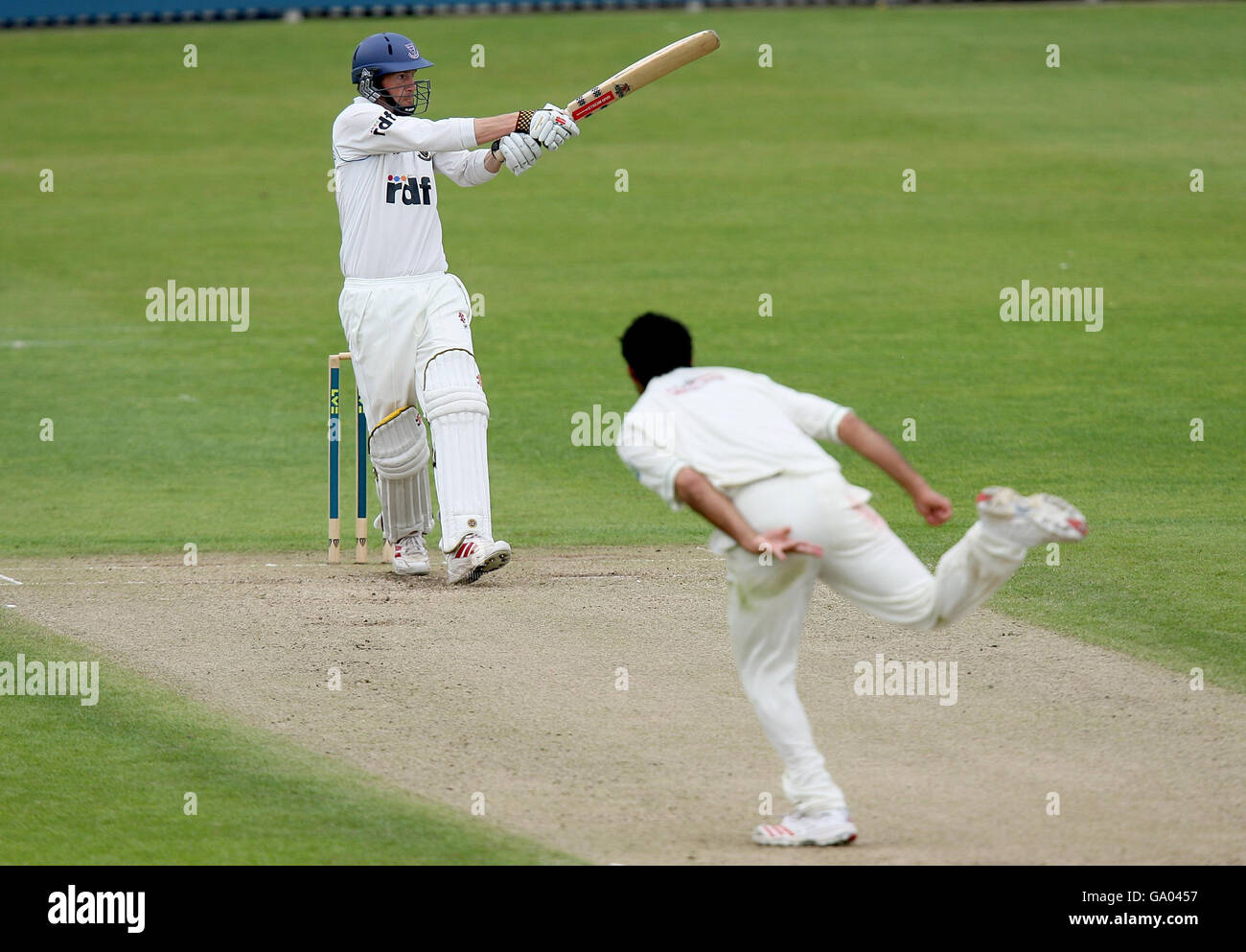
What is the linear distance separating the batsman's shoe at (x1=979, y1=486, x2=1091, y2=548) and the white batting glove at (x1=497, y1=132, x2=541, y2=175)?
15.0 feet

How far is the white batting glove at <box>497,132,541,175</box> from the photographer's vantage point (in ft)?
32.3

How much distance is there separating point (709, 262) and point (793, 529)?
49.2 ft

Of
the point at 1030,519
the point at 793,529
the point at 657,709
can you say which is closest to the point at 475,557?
the point at 657,709

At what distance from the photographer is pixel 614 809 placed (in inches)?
264

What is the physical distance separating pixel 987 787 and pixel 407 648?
3.21 m

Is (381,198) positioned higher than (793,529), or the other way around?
(381,198)

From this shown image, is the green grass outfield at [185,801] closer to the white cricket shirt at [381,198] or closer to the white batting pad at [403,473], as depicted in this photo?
the white batting pad at [403,473]

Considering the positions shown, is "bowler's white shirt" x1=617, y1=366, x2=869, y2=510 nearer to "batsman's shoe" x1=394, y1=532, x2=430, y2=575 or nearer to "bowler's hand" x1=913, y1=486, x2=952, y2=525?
"bowler's hand" x1=913, y1=486, x2=952, y2=525

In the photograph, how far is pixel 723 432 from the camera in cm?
623

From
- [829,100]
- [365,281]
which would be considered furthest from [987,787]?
[829,100]

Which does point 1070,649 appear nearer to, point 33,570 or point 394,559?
point 394,559

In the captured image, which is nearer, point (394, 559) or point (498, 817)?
point (498, 817)

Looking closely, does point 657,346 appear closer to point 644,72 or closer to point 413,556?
point 644,72

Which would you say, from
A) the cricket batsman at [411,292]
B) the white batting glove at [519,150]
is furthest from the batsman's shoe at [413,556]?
the white batting glove at [519,150]
